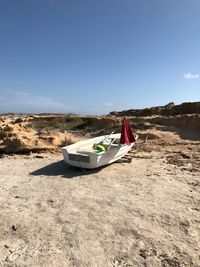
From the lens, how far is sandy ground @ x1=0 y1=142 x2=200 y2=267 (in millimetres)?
5117

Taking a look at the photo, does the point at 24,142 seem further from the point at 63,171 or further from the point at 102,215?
the point at 102,215

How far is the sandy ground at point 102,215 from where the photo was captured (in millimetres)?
5117

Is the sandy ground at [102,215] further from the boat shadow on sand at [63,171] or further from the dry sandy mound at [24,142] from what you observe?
the dry sandy mound at [24,142]

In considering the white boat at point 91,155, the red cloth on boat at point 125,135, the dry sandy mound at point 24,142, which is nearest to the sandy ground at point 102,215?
the white boat at point 91,155

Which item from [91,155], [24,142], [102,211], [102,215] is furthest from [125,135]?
[102,215]

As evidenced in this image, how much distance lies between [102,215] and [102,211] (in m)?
0.24

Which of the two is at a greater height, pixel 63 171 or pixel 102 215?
pixel 63 171

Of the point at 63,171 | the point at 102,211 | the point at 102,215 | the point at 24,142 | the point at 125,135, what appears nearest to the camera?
the point at 102,215

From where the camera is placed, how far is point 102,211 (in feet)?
22.6

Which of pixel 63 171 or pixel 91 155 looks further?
pixel 63 171

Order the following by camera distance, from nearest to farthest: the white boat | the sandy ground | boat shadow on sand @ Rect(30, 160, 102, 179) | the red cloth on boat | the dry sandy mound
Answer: the sandy ground, the white boat, boat shadow on sand @ Rect(30, 160, 102, 179), the red cloth on boat, the dry sandy mound

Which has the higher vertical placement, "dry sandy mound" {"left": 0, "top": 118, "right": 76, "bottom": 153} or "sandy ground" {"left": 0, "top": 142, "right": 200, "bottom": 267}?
"dry sandy mound" {"left": 0, "top": 118, "right": 76, "bottom": 153}

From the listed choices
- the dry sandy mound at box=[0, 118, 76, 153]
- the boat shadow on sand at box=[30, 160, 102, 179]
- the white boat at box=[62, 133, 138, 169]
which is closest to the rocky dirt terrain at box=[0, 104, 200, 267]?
the boat shadow on sand at box=[30, 160, 102, 179]

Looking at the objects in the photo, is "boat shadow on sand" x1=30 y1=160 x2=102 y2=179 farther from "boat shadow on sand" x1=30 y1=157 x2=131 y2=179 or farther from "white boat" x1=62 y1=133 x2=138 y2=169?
"white boat" x1=62 y1=133 x2=138 y2=169
